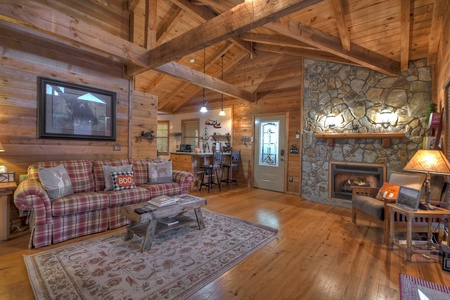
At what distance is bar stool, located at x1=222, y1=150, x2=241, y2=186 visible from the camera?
20.6 feet

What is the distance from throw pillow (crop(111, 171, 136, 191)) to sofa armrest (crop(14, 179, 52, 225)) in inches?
34.8

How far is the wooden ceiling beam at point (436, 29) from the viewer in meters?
2.68

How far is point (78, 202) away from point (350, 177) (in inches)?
198

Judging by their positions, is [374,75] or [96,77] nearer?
[96,77]

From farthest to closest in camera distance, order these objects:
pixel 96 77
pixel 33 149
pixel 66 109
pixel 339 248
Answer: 1. pixel 96 77
2. pixel 66 109
3. pixel 33 149
4. pixel 339 248

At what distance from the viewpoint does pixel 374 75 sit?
4332 millimetres

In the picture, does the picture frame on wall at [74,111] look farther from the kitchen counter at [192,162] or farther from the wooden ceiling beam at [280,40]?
the wooden ceiling beam at [280,40]

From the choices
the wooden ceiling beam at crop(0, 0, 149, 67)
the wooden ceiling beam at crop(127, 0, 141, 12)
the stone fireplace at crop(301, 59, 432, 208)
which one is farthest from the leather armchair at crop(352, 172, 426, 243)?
the wooden ceiling beam at crop(127, 0, 141, 12)

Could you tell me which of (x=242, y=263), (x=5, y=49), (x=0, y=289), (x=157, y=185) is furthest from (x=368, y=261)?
(x=5, y=49)

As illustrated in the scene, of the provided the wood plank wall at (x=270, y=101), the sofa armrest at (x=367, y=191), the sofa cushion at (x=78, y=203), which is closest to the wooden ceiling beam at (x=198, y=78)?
the wood plank wall at (x=270, y=101)

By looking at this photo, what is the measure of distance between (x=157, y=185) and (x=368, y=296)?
3.10 meters

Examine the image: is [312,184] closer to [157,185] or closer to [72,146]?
[157,185]

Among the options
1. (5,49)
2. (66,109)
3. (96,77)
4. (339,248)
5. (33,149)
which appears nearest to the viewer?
(339,248)

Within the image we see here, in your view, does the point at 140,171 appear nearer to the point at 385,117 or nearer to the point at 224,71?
the point at 224,71
